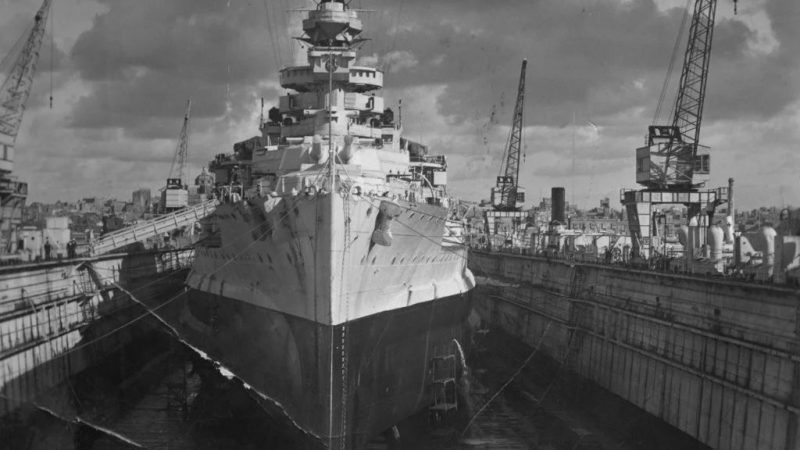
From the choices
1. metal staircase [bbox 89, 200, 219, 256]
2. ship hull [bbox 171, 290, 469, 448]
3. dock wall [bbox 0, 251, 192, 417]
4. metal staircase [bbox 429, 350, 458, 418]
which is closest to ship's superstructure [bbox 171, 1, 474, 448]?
ship hull [bbox 171, 290, 469, 448]

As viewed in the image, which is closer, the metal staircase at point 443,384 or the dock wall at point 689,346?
the dock wall at point 689,346

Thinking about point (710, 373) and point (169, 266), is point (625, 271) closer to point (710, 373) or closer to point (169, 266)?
point (710, 373)

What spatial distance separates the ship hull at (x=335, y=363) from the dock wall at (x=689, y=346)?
602cm

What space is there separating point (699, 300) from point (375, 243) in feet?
29.4

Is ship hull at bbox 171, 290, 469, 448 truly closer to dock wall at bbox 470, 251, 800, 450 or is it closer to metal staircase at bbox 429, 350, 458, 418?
metal staircase at bbox 429, 350, 458, 418

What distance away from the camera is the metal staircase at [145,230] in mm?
28719

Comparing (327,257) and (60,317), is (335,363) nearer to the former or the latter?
(327,257)

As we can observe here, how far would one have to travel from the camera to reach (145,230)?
30.8 m

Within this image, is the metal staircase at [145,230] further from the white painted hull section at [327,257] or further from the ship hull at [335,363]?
the ship hull at [335,363]

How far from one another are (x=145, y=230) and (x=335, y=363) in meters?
16.5

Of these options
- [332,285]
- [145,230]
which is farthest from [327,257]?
[145,230]

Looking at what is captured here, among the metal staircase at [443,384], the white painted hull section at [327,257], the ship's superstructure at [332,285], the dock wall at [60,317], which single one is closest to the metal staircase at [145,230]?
the dock wall at [60,317]

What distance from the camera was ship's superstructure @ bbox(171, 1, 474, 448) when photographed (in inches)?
692

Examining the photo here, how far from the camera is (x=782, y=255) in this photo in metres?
16.8
